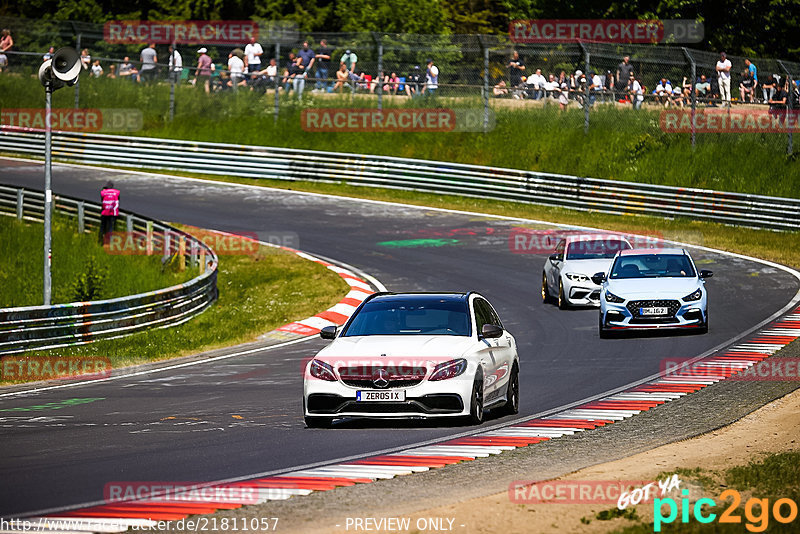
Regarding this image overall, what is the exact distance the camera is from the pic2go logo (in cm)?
838

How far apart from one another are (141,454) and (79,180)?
98.8 ft

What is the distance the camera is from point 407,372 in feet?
39.5

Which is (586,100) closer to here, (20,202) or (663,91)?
(663,91)

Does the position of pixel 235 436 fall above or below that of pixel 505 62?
below

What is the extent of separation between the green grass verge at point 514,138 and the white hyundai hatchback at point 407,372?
919 inches

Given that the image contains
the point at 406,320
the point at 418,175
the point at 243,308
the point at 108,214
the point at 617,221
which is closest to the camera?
the point at 406,320

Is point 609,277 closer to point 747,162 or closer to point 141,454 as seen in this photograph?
point 141,454

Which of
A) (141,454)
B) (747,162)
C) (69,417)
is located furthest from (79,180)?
(141,454)

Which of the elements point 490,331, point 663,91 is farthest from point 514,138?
point 490,331

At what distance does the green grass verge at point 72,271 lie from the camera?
2339 centimetres

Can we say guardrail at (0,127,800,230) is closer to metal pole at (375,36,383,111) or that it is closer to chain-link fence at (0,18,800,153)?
metal pole at (375,36,383,111)

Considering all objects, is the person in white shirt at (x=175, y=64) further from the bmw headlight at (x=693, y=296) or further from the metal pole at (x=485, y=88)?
the bmw headlight at (x=693, y=296)

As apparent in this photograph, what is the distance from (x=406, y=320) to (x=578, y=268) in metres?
9.19

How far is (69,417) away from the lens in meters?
13.7
